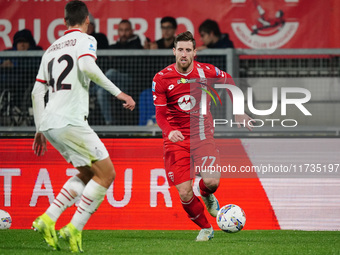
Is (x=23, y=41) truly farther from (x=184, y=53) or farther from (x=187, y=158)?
(x=187, y=158)

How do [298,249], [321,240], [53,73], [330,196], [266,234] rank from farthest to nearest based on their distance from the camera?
[330,196], [266,234], [321,240], [298,249], [53,73]

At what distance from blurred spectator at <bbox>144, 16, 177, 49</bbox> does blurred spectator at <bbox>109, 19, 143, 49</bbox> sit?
0.23 meters

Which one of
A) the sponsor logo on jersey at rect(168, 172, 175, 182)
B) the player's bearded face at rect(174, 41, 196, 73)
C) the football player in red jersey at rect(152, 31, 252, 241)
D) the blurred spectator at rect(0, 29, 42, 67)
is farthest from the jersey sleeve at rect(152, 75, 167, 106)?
the blurred spectator at rect(0, 29, 42, 67)

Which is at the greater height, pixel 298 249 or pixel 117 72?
pixel 117 72

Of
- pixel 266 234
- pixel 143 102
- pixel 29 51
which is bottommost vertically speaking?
pixel 266 234

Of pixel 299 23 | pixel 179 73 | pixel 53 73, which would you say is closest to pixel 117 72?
pixel 179 73

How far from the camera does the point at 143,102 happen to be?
10258 millimetres

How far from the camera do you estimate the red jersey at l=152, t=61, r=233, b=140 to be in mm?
8531

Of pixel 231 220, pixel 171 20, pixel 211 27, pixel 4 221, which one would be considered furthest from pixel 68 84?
pixel 211 27

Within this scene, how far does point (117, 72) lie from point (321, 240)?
3.73 metres

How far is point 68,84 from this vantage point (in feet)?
21.7

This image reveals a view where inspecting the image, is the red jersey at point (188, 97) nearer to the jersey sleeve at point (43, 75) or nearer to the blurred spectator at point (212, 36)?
the jersey sleeve at point (43, 75)

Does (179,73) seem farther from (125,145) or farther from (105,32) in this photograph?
(105,32)

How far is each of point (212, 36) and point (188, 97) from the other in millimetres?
2621
